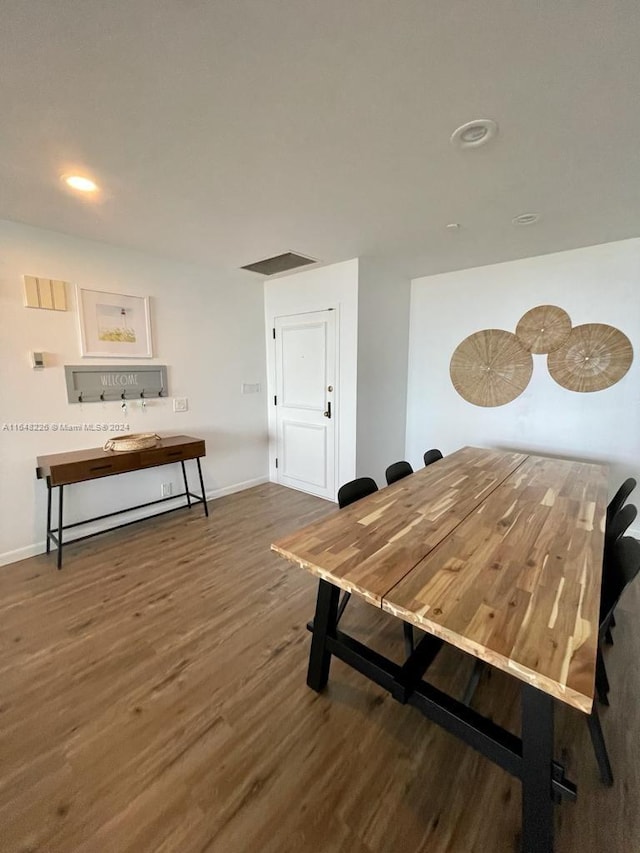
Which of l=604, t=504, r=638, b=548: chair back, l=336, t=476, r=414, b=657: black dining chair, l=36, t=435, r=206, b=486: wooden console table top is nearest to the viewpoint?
l=604, t=504, r=638, b=548: chair back

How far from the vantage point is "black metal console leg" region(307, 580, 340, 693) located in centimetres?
150

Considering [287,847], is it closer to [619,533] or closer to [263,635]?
[263,635]

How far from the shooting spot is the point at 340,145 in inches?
63.6

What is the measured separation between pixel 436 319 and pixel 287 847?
3962mm

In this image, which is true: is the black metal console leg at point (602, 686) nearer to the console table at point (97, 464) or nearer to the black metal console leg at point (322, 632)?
the black metal console leg at point (322, 632)

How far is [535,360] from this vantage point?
128 inches

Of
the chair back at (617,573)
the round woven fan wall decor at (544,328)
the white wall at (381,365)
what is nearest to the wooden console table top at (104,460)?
the white wall at (381,365)

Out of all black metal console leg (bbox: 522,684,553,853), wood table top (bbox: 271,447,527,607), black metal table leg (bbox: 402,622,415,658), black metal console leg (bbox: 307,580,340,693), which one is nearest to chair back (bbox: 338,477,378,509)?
wood table top (bbox: 271,447,527,607)

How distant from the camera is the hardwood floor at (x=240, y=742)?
1.12 metres

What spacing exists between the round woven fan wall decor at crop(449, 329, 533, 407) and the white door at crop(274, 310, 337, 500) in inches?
54.6

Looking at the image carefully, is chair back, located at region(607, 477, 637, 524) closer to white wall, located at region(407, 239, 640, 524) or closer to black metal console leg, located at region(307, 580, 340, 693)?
white wall, located at region(407, 239, 640, 524)

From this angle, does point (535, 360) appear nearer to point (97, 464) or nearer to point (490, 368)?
point (490, 368)

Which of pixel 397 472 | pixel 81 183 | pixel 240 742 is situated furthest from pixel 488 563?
pixel 81 183

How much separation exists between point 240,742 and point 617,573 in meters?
1.59
